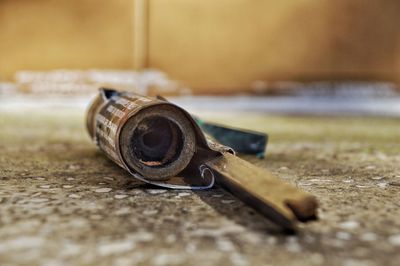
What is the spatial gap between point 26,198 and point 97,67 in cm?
355

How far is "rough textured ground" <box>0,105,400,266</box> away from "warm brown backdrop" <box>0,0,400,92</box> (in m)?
2.63

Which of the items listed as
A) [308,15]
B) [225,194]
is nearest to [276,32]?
[308,15]

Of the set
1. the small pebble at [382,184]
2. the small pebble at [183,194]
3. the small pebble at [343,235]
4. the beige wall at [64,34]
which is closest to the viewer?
the small pebble at [343,235]

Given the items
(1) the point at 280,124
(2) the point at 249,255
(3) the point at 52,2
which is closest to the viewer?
(2) the point at 249,255

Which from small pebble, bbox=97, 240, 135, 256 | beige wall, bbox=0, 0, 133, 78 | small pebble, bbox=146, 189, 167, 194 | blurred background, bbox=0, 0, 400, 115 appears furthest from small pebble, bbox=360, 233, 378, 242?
beige wall, bbox=0, 0, 133, 78

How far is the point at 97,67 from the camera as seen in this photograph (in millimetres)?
4988

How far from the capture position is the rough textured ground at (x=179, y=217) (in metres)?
1.12

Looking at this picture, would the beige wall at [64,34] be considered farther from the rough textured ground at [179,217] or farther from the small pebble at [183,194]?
the small pebble at [183,194]

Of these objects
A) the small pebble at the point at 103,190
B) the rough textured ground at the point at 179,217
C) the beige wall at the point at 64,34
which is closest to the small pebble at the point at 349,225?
the rough textured ground at the point at 179,217

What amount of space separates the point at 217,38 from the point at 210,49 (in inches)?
4.9

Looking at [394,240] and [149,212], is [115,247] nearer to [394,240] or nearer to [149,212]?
[149,212]

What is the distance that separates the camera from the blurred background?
4.94 meters

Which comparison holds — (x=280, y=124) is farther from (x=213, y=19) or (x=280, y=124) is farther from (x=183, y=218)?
(x=183, y=218)

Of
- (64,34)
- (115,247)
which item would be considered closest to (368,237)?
(115,247)
